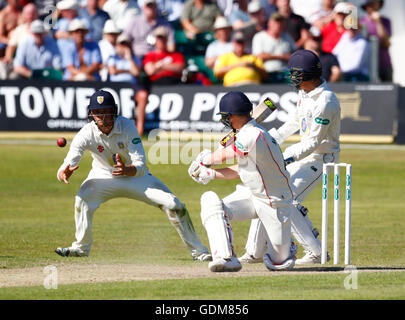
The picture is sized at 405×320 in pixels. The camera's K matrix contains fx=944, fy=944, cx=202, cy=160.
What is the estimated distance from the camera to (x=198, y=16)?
23734mm

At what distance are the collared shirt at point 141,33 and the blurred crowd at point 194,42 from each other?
0.08 feet

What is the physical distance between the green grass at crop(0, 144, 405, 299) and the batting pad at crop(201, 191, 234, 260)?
27 cm

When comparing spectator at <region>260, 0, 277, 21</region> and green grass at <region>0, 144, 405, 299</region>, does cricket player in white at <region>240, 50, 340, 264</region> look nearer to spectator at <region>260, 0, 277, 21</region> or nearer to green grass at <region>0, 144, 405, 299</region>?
green grass at <region>0, 144, 405, 299</region>

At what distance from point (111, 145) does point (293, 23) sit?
1346cm

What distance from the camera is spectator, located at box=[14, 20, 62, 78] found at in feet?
77.7

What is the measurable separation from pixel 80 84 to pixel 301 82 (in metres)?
13.3

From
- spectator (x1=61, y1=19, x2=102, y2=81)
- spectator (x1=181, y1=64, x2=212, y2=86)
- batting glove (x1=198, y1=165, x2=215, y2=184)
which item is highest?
spectator (x1=61, y1=19, x2=102, y2=81)

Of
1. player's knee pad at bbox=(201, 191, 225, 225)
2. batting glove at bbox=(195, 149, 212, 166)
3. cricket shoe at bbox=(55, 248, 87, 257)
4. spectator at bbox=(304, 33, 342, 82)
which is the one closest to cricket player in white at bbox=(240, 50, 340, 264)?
player's knee pad at bbox=(201, 191, 225, 225)

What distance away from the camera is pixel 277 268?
29.8 ft

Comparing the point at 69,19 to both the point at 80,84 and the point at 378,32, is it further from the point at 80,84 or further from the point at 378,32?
the point at 378,32

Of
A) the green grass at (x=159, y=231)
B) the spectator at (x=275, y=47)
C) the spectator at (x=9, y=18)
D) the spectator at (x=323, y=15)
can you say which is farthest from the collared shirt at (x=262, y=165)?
the spectator at (x=9, y=18)

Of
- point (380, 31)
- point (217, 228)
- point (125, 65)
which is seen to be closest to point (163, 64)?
point (125, 65)

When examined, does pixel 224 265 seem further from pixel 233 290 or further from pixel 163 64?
pixel 163 64

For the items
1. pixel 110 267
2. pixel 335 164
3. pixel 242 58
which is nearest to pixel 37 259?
pixel 110 267
